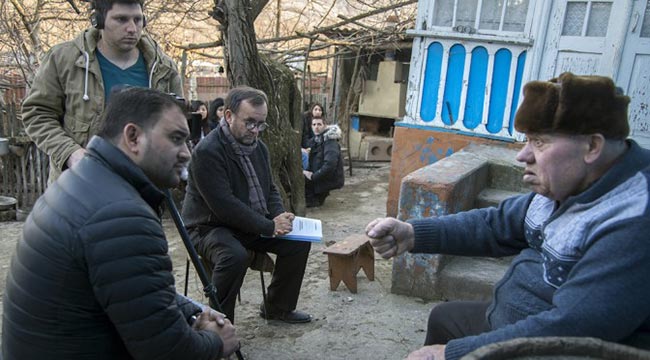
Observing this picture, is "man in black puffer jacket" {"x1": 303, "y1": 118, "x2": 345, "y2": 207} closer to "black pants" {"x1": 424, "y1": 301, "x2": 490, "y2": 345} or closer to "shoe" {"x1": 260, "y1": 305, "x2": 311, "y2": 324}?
"shoe" {"x1": 260, "y1": 305, "x2": 311, "y2": 324}

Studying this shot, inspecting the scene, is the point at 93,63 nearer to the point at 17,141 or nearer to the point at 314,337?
the point at 314,337

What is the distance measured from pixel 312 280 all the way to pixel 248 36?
8.87ft

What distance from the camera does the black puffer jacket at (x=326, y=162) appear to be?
7414 mm

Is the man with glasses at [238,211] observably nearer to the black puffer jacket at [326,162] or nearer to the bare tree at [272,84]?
the bare tree at [272,84]

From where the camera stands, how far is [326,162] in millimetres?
Result: 7543

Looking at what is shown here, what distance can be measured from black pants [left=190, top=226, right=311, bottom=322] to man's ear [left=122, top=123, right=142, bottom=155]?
63.2 inches

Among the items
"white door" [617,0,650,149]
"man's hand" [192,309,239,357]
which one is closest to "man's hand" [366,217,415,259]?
"man's hand" [192,309,239,357]

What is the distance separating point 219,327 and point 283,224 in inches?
60.4

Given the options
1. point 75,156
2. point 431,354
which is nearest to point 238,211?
point 75,156

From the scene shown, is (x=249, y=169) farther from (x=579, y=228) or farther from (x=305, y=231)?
(x=579, y=228)

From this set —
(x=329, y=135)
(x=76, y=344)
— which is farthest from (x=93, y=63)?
(x=329, y=135)

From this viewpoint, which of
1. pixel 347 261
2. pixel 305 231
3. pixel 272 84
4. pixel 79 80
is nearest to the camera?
pixel 79 80

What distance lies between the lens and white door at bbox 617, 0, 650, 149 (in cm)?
483

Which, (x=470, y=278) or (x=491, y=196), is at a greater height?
(x=491, y=196)
